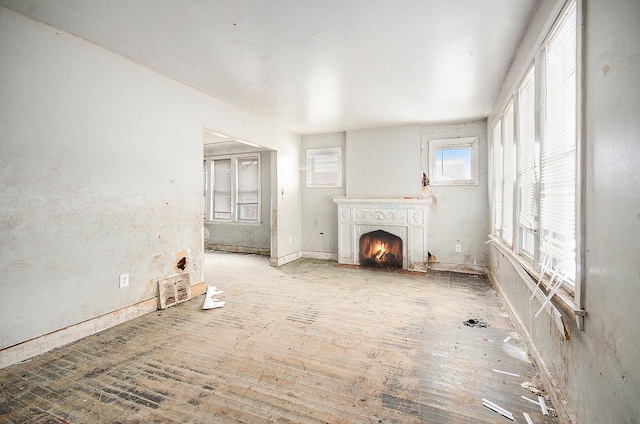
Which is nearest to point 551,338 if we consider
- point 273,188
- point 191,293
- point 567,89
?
point 567,89

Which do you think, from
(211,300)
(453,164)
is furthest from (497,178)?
(211,300)

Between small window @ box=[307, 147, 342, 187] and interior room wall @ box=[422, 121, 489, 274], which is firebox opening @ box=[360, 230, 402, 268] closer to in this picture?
interior room wall @ box=[422, 121, 489, 274]

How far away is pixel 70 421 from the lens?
1.62 m

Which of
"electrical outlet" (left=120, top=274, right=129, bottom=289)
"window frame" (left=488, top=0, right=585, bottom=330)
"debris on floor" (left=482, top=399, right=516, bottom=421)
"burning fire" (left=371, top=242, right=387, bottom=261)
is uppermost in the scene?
"window frame" (left=488, top=0, right=585, bottom=330)

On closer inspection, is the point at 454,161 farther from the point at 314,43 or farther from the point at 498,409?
the point at 498,409

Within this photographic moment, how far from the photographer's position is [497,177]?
13.5 feet

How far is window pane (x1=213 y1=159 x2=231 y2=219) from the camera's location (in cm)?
759

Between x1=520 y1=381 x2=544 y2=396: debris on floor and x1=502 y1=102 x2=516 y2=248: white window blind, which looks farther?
x1=502 y1=102 x2=516 y2=248: white window blind

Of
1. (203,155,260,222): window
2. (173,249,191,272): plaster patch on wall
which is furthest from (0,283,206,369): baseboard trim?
(203,155,260,222): window

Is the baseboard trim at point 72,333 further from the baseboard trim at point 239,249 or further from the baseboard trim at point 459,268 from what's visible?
the baseboard trim at point 459,268

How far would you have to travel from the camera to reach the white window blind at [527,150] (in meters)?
2.40

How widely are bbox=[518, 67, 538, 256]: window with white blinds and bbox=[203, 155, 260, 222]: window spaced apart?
5605 millimetres

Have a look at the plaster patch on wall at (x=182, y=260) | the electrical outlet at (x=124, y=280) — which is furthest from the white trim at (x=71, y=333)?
the plaster patch on wall at (x=182, y=260)

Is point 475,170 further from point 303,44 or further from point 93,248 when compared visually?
point 93,248
